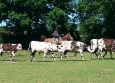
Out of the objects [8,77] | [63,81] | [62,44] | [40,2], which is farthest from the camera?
[40,2]

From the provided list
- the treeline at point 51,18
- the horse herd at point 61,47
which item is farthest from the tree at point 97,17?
the horse herd at point 61,47

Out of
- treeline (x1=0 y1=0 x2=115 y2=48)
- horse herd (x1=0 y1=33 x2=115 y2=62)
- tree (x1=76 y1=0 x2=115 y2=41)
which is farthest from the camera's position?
tree (x1=76 y1=0 x2=115 y2=41)

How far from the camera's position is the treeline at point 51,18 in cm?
5378

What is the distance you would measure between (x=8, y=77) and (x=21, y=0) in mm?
38183

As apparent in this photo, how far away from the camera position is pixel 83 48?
101ft

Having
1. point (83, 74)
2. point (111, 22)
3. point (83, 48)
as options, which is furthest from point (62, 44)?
point (111, 22)

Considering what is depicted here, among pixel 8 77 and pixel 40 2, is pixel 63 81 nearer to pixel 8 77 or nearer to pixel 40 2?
pixel 8 77

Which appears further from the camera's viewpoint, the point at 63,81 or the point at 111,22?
the point at 111,22

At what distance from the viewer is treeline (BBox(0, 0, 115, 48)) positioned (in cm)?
5378

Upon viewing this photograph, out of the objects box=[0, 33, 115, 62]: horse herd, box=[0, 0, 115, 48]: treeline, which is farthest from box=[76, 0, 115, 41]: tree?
box=[0, 33, 115, 62]: horse herd

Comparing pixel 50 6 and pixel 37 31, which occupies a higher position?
pixel 50 6

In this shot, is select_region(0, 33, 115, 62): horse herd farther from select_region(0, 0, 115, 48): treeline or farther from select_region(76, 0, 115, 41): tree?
select_region(76, 0, 115, 41): tree

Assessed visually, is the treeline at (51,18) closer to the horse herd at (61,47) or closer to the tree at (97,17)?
the tree at (97,17)

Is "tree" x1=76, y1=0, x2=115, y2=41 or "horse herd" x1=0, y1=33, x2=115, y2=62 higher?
"tree" x1=76, y1=0, x2=115, y2=41
